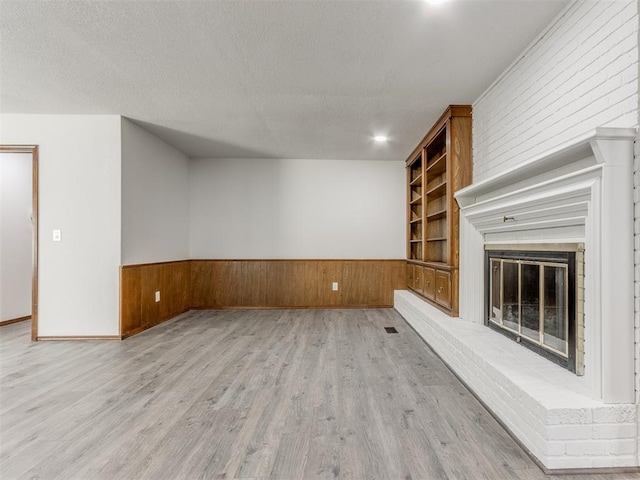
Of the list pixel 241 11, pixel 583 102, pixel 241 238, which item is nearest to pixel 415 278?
pixel 241 238

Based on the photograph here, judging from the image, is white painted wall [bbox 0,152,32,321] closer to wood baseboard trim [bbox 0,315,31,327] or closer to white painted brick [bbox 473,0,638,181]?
wood baseboard trim [bbox 0,315,31,327]

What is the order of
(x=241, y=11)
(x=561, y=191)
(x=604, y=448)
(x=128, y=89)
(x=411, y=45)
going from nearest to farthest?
(x=604, y=448) < (x=561, y=191) < (x=241, y=11) < (x=411, y=45) < (x=128, y=89)

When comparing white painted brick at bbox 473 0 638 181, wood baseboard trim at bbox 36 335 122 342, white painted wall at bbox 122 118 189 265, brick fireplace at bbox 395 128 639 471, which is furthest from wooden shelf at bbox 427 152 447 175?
wood baseboard trim at bbox 36 335 122 342

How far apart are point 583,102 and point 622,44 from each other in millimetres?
287

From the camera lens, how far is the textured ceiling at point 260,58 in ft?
5.92

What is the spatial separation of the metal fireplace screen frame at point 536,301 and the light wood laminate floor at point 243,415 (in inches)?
23.0

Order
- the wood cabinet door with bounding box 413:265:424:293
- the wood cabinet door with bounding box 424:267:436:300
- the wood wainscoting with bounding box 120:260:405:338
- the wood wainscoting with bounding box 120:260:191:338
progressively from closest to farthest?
the wood wainscoting with bounding box 120:260:191:338 → the wood cabinet door with bounding box 424:267:436:300 → the wood cabinet door with bounding box 413:265:424:293 → the wood wainscoting with bounding box 120:260:405:338

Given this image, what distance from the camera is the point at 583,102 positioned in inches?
67.0

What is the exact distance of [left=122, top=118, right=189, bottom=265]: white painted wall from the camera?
11.3 ft

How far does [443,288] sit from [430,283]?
46 centimetres

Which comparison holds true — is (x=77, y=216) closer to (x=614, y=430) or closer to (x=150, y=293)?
(x=150, y=293)

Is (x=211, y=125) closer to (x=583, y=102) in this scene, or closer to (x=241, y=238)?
(x=241, y=238)

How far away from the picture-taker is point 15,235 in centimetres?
413

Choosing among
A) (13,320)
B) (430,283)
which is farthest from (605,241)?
(13,320)
